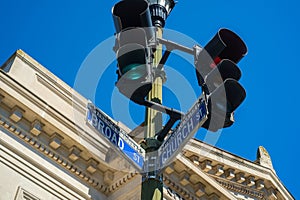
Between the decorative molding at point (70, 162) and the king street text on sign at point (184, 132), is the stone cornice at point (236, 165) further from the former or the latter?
the king street text on sign at point (184, 132)

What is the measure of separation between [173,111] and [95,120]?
30.6 inches

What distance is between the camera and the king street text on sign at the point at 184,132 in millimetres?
4968

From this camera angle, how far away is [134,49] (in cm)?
523

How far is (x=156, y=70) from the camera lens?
577 centimetres

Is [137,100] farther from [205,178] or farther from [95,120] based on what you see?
[205,178]

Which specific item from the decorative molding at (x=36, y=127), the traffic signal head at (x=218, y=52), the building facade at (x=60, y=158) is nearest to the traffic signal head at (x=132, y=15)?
the traffic signal head at (x=218, y=52)

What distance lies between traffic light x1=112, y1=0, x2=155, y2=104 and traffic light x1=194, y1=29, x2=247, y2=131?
54 cm

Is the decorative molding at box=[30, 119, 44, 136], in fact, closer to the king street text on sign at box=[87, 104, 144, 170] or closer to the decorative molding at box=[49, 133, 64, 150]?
the decorative molding at box=[49, 133, 64, 150]

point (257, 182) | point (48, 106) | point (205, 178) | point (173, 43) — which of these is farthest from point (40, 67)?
point (173, 43)

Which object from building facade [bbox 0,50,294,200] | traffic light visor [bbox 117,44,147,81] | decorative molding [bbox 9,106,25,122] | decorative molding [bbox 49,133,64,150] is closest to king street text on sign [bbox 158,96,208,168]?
traffic light visor [bbox 117,44,147,81]

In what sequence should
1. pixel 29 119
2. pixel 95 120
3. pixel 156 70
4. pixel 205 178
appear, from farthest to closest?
pixel 205 178 → pixel 29 119 → pixel 156 70 → pixel 95 120

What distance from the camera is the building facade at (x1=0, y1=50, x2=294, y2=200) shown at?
43.6ft

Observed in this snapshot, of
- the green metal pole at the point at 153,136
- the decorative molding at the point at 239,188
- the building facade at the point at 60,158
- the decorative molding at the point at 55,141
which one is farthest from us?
the decorative molding at the point at 239,188

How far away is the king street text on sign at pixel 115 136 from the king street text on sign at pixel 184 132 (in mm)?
223
